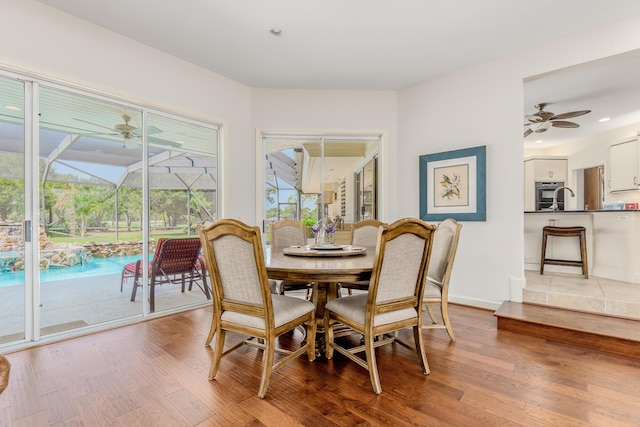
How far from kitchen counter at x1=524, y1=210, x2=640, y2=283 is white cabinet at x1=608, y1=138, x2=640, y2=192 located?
222 cm

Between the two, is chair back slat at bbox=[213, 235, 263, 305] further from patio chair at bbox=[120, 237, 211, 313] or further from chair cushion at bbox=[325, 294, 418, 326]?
patio chair at bbox=[120, 237, 211, 313]

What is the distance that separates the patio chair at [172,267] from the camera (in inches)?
123

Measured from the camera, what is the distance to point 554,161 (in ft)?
22.6

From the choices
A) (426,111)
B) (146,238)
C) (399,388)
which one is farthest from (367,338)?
(426,111)

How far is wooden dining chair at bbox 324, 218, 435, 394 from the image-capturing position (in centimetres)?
179

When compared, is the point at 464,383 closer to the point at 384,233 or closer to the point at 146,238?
the point at 384,233

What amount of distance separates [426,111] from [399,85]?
509 mm

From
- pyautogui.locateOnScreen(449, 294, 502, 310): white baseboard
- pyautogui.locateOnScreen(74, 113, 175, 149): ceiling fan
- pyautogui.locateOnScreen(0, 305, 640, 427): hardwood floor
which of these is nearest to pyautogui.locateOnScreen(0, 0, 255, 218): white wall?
pyautogui.locateOnScreen(74, 113, 175, 149): ceiling fan

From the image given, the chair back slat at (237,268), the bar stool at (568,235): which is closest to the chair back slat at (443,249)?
the chair back slat at (237,268)

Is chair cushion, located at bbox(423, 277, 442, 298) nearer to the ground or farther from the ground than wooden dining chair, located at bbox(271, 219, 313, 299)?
nearer to the ground

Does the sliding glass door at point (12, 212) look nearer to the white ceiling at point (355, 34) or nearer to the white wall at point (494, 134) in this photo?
the white ceiling at point (355, 34)

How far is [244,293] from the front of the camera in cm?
186

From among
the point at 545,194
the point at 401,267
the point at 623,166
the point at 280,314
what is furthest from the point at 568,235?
the point at 545,194

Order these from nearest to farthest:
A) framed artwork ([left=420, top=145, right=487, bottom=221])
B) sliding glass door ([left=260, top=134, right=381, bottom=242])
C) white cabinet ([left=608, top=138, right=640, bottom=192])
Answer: framed artwork ([left=420, top=145, right=487, bottom=221]) < sliding glass door ([left=260, top=134, right=381, bottom=242]) < white cabinet ([left=608, top=138, right=640, bottom=192])
